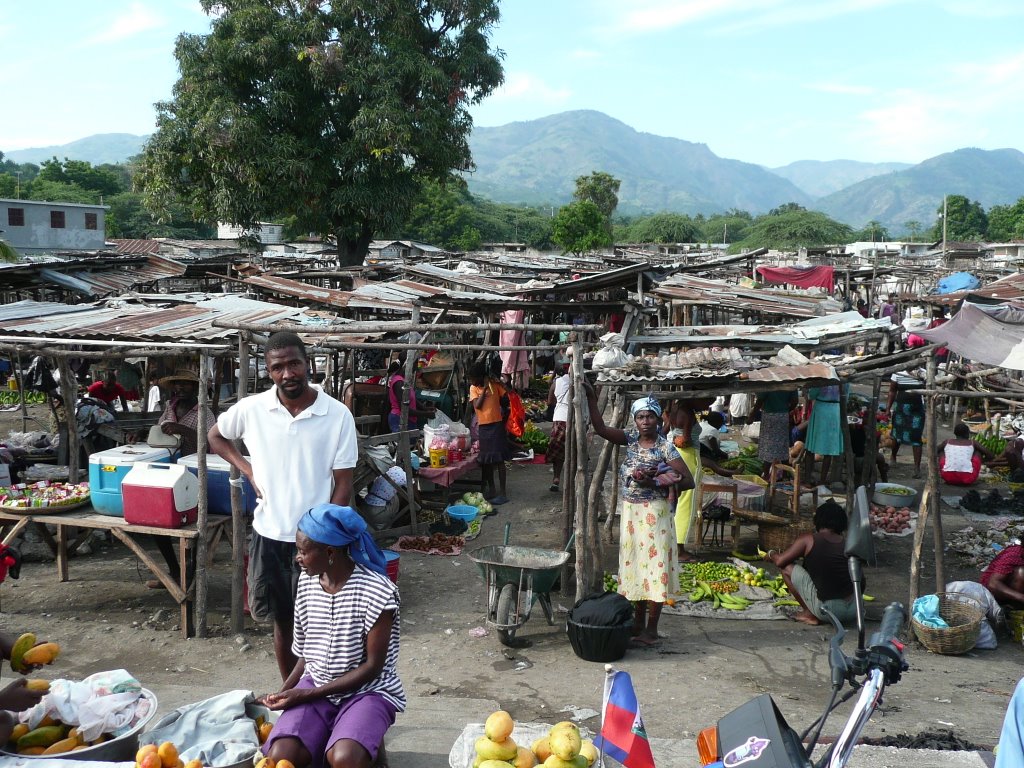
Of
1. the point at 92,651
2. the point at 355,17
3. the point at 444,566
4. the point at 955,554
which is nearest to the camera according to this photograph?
the point at 92,651

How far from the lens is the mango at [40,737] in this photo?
3.83m

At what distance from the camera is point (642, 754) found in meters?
3.29

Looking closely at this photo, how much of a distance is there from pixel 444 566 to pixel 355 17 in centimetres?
1861

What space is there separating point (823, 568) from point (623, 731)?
377cm

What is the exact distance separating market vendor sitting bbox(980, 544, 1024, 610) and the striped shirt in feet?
17.1

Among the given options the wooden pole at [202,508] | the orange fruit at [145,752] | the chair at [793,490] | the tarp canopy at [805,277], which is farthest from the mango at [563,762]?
the tarp canopy at [805,277]

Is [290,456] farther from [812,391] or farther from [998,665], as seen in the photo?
[812,391]

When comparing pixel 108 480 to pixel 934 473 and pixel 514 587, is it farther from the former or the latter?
pixel 934 473

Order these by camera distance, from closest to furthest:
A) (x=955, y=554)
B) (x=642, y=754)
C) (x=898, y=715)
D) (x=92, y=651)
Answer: (x=642, y=754)
(x=898, y=715)
(x=92, y=651)
(x=955, y=554)

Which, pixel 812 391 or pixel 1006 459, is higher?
pixel 812 391

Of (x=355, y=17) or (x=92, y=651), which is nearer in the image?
(x=92, y=651)

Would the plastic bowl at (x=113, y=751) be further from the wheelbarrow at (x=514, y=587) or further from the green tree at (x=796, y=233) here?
the green tree at (x=796, y=233)

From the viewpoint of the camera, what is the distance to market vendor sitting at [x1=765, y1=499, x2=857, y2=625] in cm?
650

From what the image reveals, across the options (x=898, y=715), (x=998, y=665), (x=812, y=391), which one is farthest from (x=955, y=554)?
(x=898, y=715)
